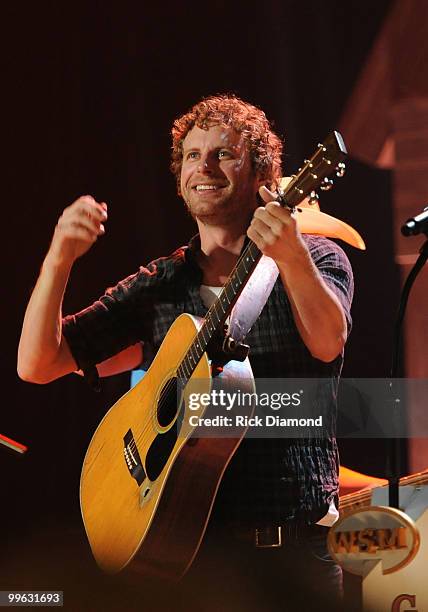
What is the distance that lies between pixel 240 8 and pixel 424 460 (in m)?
1.36

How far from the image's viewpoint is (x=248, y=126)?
217cm

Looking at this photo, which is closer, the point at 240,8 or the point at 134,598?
the point at 134,598

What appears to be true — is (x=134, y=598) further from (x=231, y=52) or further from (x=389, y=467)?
(x=231, y=52)

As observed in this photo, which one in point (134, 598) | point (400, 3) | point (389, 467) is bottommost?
point (134, 598)

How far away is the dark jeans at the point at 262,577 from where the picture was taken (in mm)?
1813

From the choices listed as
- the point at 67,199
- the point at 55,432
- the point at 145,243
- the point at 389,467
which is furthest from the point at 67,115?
the point at 389,467

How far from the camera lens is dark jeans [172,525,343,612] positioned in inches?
71.4

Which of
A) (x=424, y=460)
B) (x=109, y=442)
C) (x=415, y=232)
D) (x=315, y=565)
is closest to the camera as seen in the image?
(x=415, y=232)

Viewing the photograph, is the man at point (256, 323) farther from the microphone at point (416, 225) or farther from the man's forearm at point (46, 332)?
the microphone at point (416, 225)

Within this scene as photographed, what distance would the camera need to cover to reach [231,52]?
98.0 inches

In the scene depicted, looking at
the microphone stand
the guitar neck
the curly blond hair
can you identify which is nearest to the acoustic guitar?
the guitar neck

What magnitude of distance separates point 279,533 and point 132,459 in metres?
0.38

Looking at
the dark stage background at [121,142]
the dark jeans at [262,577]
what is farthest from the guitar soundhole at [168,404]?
the dark stage background at [121,142]

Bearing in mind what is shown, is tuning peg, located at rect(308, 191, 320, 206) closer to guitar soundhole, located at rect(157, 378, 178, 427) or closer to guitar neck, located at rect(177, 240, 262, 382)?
guitar neck, located at rect(177, 240, 262, 382)
